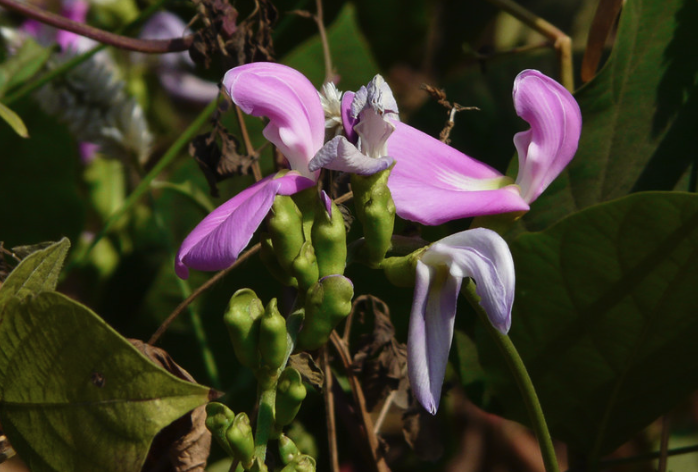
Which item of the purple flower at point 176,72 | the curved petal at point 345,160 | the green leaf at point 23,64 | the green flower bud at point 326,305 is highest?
the curved petal at point 345,160

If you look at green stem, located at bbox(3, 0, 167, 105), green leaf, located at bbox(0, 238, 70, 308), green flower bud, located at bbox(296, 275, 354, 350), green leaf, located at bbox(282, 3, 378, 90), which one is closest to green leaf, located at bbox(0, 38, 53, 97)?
green stem, located at bbox(3, 0, 167, 105)

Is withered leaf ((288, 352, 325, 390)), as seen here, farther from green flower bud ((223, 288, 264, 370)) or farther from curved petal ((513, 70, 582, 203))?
curved petal ((513, 70, 582, 203))

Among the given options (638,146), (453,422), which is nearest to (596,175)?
(638,146)

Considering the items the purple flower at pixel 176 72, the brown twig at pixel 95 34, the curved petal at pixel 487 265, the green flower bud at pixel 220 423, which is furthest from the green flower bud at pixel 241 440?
the purple flower at pixel 176 72

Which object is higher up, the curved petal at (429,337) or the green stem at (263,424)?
the curved petal at (429,337)

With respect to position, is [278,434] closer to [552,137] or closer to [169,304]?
[552,137]

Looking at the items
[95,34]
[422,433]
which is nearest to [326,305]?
[422,433]

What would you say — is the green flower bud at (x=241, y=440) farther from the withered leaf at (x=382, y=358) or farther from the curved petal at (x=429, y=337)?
the withered leaf at (x=382, y=358)
